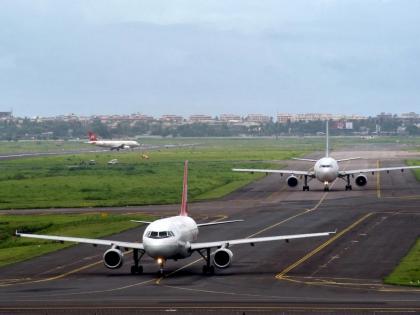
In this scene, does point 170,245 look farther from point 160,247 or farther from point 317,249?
point 317,249

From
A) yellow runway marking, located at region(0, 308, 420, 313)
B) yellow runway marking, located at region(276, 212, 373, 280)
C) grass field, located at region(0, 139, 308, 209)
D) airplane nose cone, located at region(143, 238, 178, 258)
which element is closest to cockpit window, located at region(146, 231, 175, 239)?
airplane nose cone, located at region(143, 238, 178, 258)

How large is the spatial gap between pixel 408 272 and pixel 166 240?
1481 centimetres

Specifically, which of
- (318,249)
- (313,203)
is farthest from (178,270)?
(313,203)

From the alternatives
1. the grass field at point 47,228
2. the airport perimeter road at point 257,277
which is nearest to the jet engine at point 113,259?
the airport perimeter road at point 257,277

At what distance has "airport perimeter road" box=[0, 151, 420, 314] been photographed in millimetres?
50656

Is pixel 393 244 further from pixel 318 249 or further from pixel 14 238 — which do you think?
pixel 14 238

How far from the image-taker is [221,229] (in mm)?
88312

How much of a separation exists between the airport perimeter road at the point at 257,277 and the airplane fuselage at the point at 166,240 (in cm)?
162

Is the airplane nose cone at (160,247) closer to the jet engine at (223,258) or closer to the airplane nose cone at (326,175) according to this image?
the jet engine at (223,258)

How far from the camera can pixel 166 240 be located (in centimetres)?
5912

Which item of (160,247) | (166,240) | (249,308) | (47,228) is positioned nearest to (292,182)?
(47,228)

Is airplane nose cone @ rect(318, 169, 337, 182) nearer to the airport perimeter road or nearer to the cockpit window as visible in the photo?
the airport perimeter road

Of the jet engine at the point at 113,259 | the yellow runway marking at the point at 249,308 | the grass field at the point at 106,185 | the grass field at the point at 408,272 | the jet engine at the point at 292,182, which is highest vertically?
the jet engine at the point at 113,259

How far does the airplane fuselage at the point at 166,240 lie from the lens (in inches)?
2325
